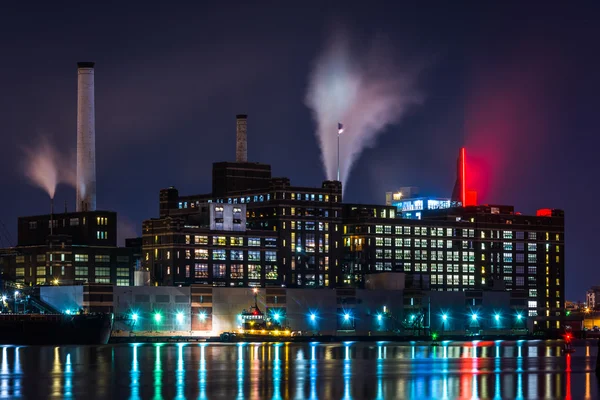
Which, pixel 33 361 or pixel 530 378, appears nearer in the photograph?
pixel 530 378

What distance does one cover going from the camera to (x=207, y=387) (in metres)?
148

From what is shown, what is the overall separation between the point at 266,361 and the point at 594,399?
6379 centimetres

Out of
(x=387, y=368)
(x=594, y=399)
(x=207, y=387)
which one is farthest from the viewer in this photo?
(x=387, y=368)

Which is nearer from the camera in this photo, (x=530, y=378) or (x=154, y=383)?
(x=154, y=383)

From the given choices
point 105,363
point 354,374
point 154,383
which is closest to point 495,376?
point 354,374

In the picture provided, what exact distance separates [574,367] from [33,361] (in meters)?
74.1

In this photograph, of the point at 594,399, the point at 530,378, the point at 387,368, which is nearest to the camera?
the point at 594,399

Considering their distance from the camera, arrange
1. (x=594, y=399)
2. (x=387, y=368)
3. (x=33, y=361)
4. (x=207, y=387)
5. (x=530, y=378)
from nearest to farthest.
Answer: (x=594, y=399), (x=207, y=387), (x=530, y=378), (x=387, y=368), (x=33, y=361)

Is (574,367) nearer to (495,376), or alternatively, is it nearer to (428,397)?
(495,376)

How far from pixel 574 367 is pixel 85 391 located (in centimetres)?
7475

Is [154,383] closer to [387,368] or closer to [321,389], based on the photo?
[321,389]

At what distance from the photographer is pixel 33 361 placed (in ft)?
627

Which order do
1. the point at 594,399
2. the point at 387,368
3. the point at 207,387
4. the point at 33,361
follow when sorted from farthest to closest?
the point at 33,361, the point at 387,368, the point at 207,387, the point at 594,399

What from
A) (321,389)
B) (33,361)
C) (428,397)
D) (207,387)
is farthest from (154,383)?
(33,361)
